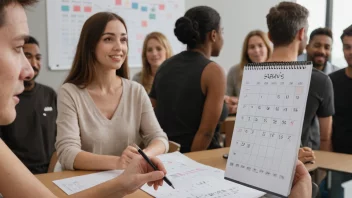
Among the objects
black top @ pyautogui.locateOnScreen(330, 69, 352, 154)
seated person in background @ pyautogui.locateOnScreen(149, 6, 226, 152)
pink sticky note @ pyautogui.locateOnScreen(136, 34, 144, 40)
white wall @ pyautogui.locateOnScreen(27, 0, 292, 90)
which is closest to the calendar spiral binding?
seated person in background @ pyautogui.locateOnScreen(149, 6, 226, 152)

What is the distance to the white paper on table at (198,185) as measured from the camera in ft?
4.05

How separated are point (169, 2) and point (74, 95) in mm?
3026

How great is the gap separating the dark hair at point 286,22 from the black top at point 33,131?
1.64 meters

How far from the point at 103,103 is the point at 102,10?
2.37 metres

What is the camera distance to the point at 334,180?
65.2 inches

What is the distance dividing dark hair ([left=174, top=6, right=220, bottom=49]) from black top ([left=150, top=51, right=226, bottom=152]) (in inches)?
3.3

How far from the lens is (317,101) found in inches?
80.7

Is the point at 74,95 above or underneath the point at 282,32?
underneath

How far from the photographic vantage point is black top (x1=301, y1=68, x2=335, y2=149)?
80.1 inches

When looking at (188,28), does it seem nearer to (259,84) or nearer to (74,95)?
(74,95)

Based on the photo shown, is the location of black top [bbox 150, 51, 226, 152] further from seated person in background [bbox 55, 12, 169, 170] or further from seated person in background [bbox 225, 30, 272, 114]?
seated person in background [bbox 225, 30, 272, 114]

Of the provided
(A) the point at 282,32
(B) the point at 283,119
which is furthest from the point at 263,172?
(A) the point at 282,32

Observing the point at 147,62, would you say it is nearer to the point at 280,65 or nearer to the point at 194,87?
the point at 194,87

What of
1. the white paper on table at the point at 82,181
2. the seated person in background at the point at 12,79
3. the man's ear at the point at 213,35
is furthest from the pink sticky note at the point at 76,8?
the seated person in background at the point at 12,79
